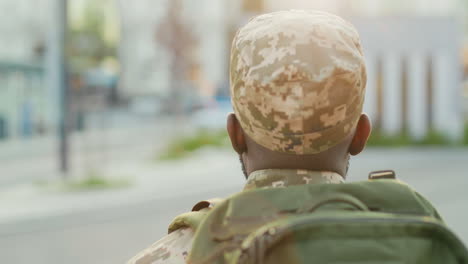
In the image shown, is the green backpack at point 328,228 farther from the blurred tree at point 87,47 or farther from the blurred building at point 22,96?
the blurred building at point 22,96

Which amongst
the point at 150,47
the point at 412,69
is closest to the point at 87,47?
the point at 412,69

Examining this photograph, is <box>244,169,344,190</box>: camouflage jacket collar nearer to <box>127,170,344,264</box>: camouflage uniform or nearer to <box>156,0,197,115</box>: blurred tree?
<box>127,170,344,264</box>: camouflage uniform

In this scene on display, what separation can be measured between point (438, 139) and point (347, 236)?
2049cm

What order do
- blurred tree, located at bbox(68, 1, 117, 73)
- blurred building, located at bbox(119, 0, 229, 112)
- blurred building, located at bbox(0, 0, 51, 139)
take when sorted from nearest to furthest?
blurred tree, located at bbox(68, 1, 117, 73) < blurred building, located at bbox(0, 0, 51, 139) < blurred building, located at bbox(119, 0, 229, 112)

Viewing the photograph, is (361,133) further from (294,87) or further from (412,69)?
(412,69)

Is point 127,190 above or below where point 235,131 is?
below

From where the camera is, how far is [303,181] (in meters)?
1.39

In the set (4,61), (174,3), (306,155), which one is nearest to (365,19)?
(174,3)

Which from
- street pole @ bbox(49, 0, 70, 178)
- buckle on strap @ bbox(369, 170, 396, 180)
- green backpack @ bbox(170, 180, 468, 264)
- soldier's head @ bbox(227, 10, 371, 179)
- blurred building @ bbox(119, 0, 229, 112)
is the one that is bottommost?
blurred building @ bbox(119, 0, 229, 112)

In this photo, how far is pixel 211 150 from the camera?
1925 cm

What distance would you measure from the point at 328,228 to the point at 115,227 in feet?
26.1

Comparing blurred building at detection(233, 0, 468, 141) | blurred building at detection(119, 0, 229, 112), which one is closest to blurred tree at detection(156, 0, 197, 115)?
blurred building at detection(233, 0, 468, 141)

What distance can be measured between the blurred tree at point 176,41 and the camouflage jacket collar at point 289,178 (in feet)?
77.3

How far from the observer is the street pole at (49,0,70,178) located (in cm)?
1347
